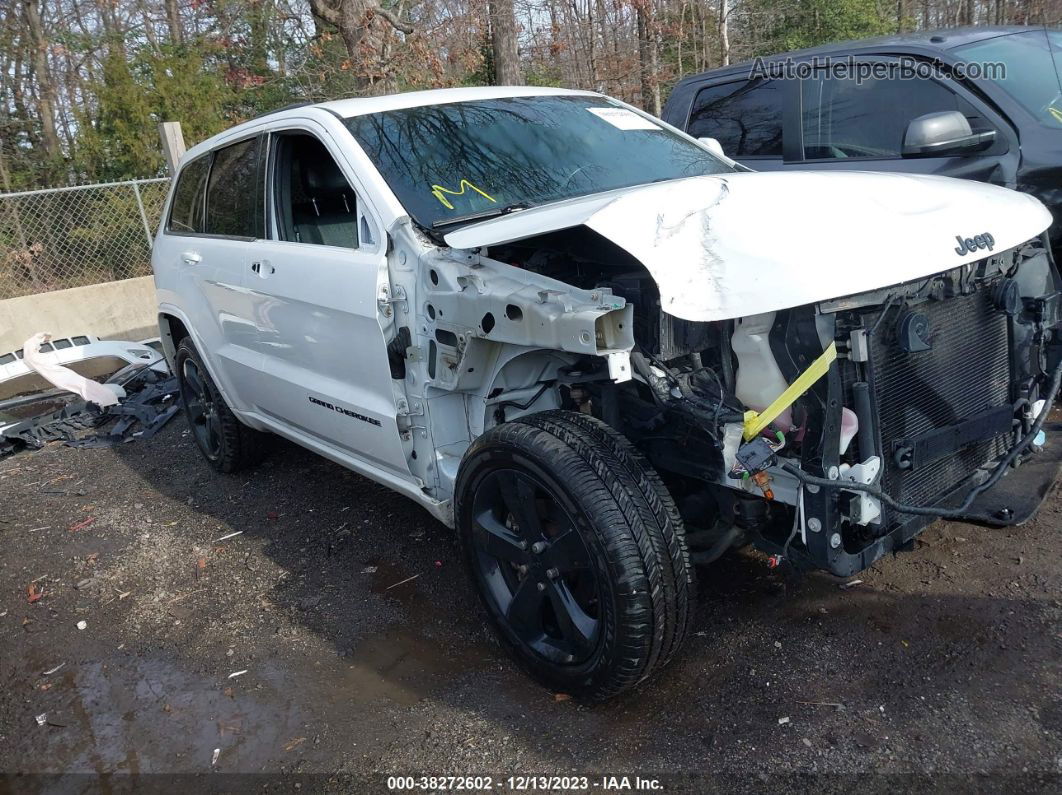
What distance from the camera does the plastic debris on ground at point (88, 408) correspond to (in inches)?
272

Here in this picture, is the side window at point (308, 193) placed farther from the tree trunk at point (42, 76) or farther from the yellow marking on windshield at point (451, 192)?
the tree trunk at point (42, 76)

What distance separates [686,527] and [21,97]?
57.3 ft

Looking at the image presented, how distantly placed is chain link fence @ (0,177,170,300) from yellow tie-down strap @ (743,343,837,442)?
968cm

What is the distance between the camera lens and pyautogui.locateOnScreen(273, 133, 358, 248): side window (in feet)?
12.9

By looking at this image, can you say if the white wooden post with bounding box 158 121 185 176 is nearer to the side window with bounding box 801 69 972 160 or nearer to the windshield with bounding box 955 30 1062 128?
the side window with bounding box 801 69 972 160

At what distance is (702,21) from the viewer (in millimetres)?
18188

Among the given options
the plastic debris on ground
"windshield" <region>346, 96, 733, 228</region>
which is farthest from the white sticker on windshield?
the plastic debris on ground

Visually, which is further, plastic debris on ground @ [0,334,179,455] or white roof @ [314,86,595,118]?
plastic debris on ground @ [0,334,179,455]

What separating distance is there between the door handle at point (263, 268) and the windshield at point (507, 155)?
75 cm

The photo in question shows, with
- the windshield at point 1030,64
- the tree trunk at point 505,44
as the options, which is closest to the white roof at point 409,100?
the windshield at point 1030,64

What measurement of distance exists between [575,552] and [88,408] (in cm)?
604

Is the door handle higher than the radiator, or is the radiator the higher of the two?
the door handle

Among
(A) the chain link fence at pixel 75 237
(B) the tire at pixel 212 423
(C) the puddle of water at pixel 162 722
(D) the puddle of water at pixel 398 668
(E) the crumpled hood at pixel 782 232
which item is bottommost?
(C) the puddle of water at pixel 162 722

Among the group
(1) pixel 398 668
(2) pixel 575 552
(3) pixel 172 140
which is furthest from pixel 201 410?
(3) pixel 172 140
